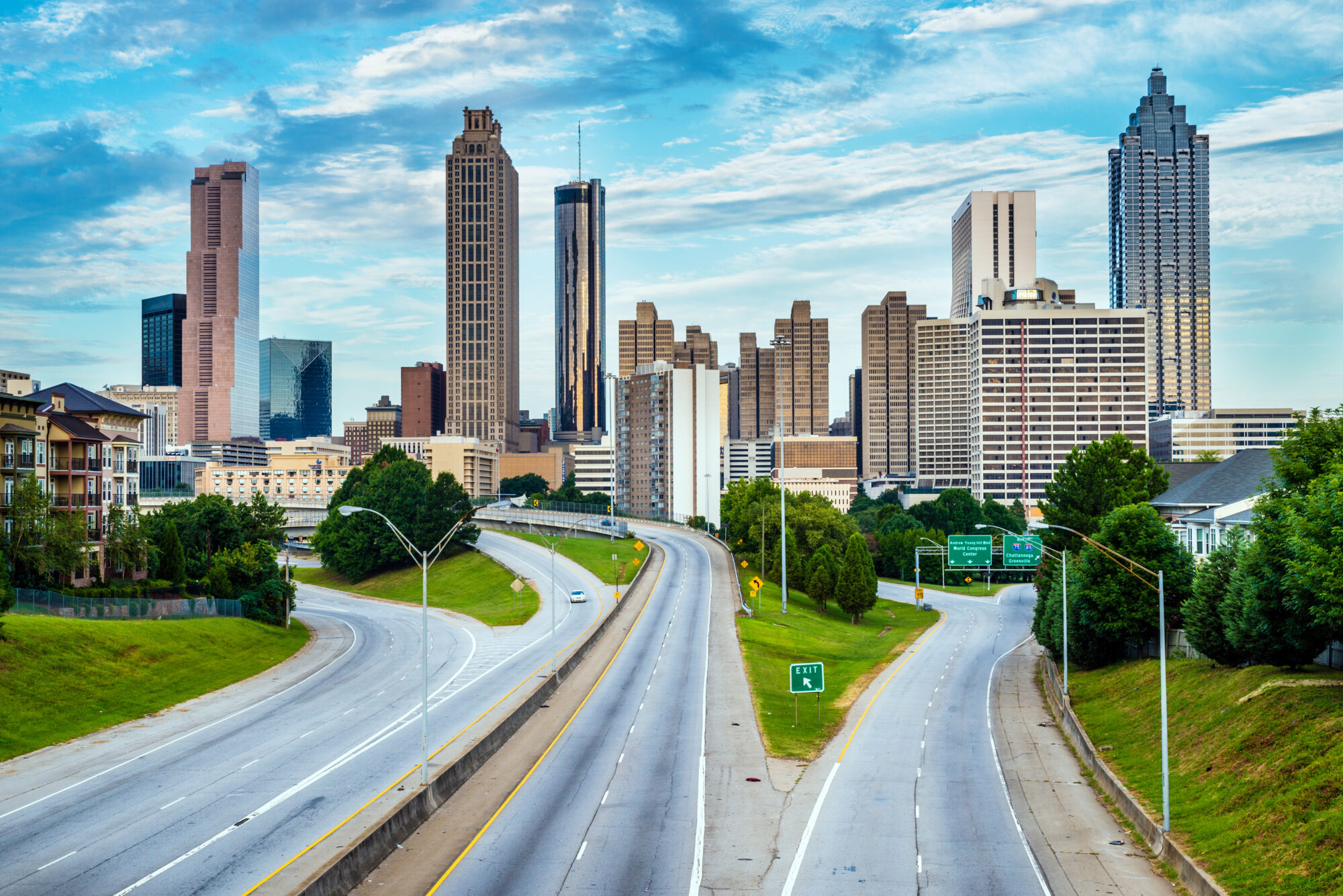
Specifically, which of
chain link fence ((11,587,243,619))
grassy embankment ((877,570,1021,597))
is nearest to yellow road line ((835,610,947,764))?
grassy embankment ((877,570,1021,597))

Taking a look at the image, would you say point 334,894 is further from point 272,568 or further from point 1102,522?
point 272,568

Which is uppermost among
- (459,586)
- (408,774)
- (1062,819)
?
(408,774)

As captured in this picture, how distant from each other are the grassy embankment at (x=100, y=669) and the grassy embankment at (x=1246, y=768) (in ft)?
143

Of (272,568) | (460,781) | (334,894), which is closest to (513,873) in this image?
(334,894)

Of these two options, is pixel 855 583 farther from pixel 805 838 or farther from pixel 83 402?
pixel 83 402

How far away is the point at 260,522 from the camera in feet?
308

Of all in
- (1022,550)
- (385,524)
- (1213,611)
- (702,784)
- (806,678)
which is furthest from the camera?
(385,524)

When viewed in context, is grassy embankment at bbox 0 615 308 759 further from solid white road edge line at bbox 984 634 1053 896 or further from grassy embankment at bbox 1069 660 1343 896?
grassy embankment at bbox 1069 660 1343 896

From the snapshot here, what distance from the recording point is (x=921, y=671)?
71312 millimetres

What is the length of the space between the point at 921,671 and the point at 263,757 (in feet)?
143

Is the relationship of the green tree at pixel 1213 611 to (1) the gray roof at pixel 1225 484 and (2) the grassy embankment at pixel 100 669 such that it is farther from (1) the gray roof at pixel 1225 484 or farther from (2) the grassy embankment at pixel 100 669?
(2) the grassy embankment at pixel 100 669

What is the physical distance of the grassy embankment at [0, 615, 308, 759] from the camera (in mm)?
47438

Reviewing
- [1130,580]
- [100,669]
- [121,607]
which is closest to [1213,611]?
[1130,580]

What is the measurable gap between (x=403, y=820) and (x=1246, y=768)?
26.8 meters
